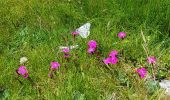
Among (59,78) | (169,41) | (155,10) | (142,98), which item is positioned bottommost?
(142,98)

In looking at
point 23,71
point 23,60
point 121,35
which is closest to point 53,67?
point 23,71

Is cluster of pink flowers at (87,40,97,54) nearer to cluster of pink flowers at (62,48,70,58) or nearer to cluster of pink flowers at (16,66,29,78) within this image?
cluster of pink flowers at (62,48,70,58)

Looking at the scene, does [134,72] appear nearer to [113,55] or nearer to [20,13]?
[113,55]

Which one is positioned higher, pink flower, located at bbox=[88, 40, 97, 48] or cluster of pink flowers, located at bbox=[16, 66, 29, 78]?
pink flower, located at bbox=[88, 40, 97, 48]

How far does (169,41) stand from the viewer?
16.0 feet

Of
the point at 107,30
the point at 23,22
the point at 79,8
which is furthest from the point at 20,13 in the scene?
the point at 107,30

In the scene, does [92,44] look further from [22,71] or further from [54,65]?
[22,71]

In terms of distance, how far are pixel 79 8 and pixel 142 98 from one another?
1.92 m

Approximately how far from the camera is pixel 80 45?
4.86 m

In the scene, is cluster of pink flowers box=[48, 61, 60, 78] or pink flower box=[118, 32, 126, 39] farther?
pink flower box=[118, 32, 126, 39]

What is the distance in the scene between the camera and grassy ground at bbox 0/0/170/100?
4.11 meters

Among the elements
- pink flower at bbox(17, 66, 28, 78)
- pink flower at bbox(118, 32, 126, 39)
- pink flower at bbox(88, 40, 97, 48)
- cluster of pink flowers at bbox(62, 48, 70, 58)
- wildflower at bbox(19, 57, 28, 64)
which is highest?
pink flower at bbox(118, 32, 126, 39)

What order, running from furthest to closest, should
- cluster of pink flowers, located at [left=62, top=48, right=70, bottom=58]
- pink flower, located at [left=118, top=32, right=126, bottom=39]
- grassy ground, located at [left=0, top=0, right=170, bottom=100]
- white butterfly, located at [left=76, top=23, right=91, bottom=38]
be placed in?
white butterfly, located at [left=76, top=23, right=91, bottom=38], pink flower, located at [left=118, top=32, right=126, bottom=39], cluster of pink flowers, located at [left=62, top=48, right=70, bottom=58], grassy ground, located at [left=0, top=0, right=170, bottom=100]

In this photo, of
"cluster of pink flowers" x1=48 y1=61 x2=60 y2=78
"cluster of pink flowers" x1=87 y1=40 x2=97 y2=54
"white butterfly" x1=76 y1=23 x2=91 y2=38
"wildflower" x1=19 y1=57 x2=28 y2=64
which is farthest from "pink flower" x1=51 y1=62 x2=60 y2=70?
"white butterfly" x1=76 y1=23 x2=91 y2=38
